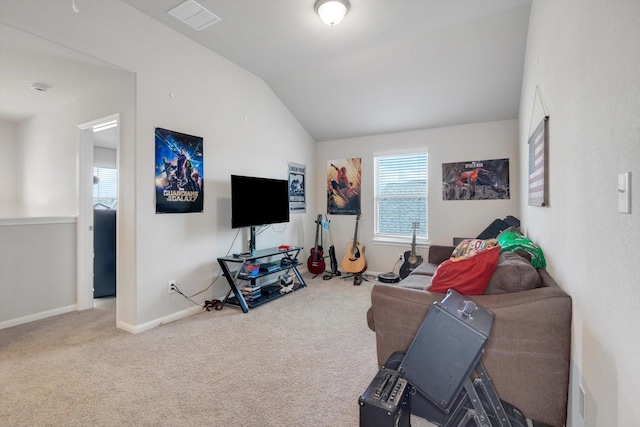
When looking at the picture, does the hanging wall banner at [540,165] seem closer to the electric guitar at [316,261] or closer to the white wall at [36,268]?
the electric guitar at [316,261]

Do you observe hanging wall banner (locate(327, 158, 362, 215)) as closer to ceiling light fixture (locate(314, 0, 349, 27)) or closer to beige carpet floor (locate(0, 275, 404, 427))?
beige carpet floor (locate(0, 275, 404, 427))

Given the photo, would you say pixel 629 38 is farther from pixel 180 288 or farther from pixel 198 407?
pixel 180 288

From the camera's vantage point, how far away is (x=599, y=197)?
1.07 m

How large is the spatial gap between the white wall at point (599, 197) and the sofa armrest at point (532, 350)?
0.18 feet

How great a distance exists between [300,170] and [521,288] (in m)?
3.96

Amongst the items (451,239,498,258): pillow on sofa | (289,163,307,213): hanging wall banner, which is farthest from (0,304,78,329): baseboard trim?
(451,239,498,258): pillow on sofa

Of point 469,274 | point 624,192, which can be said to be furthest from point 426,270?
point 624,192

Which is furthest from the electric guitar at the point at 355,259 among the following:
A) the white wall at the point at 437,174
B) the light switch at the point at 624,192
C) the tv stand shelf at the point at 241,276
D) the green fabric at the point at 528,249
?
the light switch at the point at 624,192

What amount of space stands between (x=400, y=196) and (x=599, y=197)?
3.81 m

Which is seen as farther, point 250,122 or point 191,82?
point 250,122

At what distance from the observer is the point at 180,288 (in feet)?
10.7

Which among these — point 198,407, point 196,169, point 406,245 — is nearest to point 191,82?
point 196,169

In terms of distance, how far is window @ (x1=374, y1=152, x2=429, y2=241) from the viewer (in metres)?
4.70

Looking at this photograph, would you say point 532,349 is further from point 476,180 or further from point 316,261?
point 316,261
